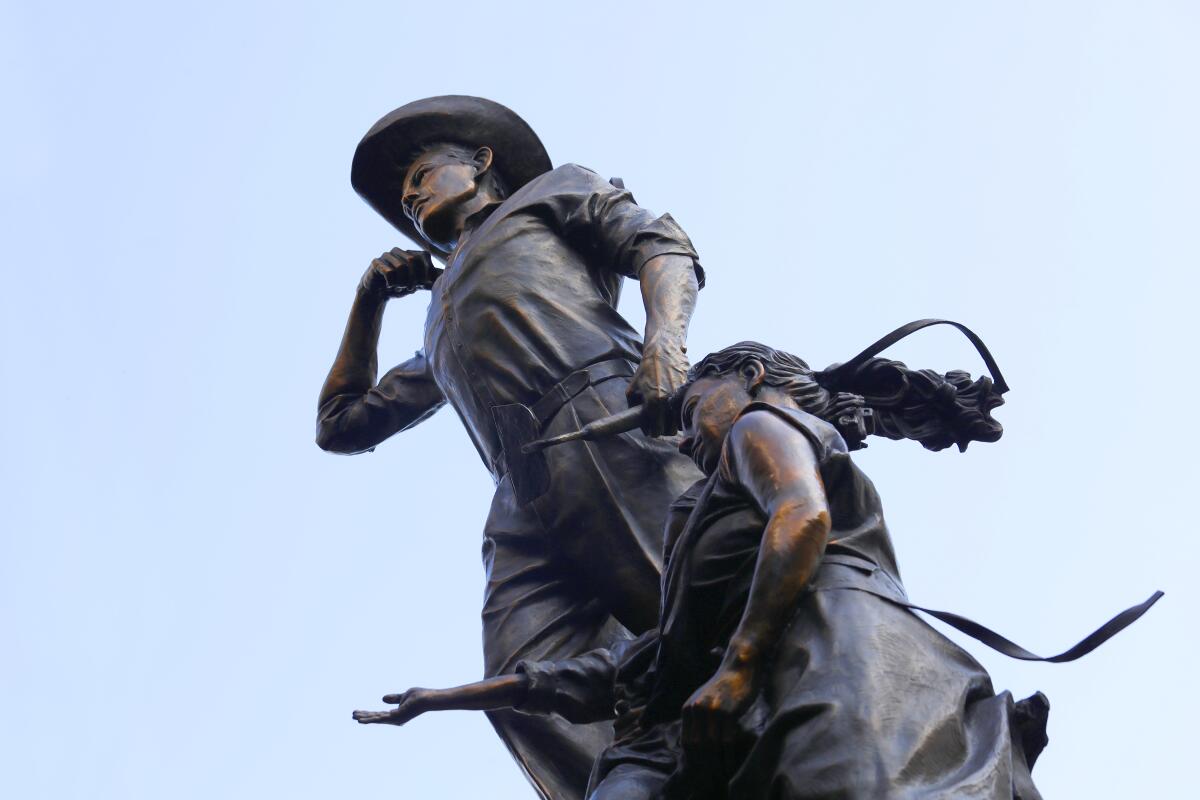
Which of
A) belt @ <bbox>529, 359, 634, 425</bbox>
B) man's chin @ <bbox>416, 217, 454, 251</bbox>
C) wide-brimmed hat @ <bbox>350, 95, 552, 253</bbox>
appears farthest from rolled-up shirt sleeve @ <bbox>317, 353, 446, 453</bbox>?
belt @ <bbox>529, 359, 634, 425</bbox>

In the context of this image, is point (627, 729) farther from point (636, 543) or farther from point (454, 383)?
point (454, 383)

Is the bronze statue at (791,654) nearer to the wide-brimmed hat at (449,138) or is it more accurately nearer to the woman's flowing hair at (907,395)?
the woman's flowing hair at (907,395)

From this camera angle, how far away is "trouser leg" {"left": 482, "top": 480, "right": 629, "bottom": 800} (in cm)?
646

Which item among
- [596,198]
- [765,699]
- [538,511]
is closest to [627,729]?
[765,699]

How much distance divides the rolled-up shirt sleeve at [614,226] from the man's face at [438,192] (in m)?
0.46

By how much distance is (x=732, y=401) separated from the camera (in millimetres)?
5605

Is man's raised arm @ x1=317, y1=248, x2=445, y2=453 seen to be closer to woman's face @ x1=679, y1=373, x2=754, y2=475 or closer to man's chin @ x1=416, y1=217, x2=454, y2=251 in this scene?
man's chin @ x1=416, y1=217, x2=454, y2=251

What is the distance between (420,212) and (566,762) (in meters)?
2.35

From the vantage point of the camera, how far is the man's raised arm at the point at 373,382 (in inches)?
313

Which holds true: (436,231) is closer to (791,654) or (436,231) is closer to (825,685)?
(791,654)

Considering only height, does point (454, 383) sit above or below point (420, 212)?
below

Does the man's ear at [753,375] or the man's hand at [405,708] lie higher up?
the man's ear at [753,375]

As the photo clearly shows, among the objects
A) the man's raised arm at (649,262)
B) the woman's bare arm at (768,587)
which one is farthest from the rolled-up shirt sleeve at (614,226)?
the woman's bare arm at (768,587)

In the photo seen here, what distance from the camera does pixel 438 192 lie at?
7891mm
